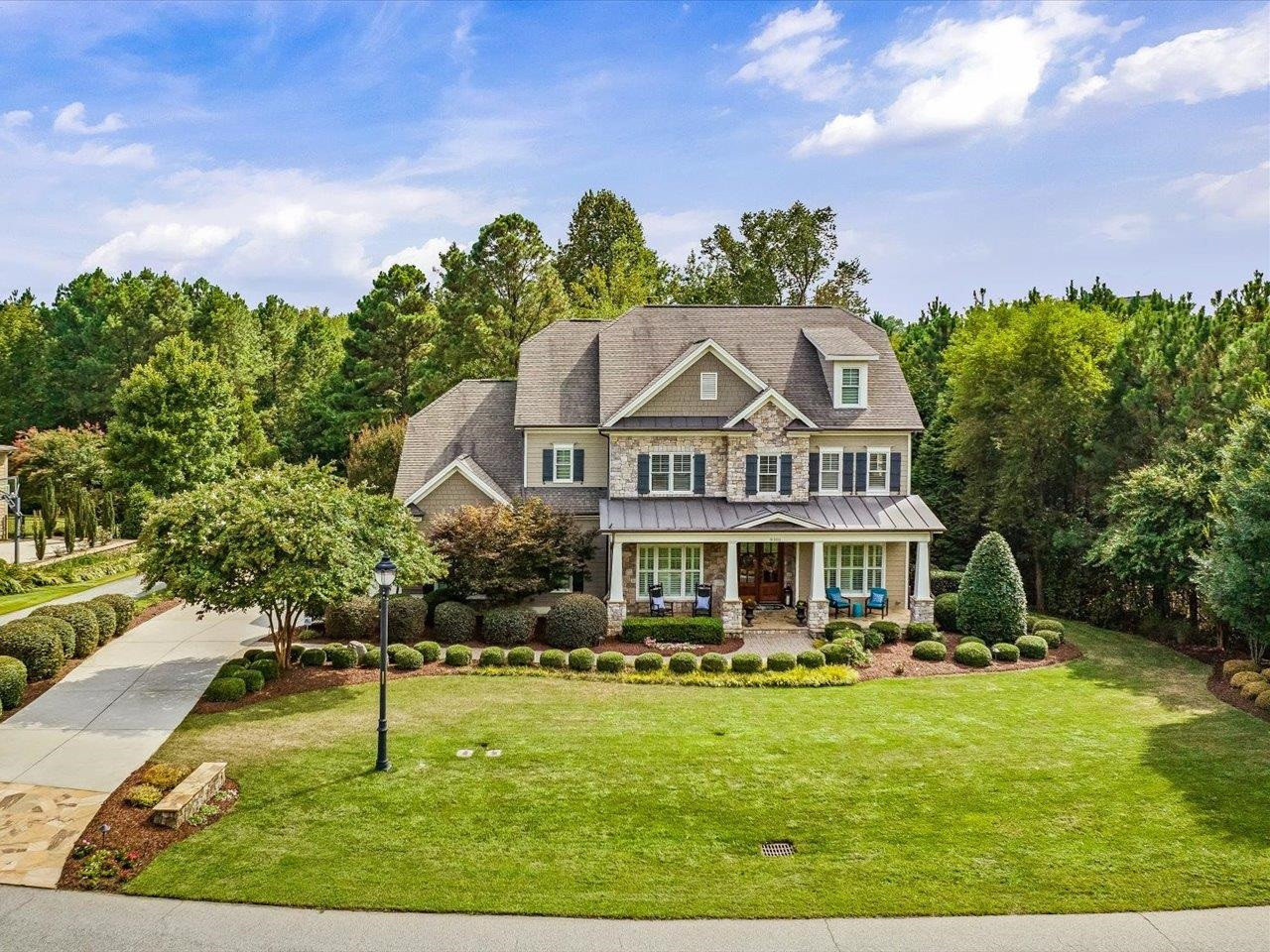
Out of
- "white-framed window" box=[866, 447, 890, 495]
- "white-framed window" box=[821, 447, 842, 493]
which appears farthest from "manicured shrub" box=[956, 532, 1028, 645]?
"white-framed window" box=[821, 447, 842, 493]

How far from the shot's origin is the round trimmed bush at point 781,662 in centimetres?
2400

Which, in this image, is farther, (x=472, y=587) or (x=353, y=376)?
(x=353, y=376)

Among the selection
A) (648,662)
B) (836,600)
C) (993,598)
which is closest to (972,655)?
(993,598)

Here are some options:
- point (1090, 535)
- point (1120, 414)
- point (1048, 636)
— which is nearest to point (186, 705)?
point (1048, 636)

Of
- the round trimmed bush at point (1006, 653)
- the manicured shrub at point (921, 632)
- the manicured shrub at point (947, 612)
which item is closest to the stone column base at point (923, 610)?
the manicured shrub at point (947, 612)

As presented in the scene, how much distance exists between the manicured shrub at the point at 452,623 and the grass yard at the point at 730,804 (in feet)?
13.4

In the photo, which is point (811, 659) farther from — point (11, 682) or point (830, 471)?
point (11, 682)

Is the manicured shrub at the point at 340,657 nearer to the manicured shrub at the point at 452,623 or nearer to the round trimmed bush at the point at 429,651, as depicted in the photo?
the round trimmed bush at the point at 429,651

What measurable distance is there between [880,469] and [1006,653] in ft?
25.6

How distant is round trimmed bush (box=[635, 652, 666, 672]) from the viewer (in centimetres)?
2394

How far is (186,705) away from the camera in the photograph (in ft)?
65.5

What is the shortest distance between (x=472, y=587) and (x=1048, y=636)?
17.3 metres

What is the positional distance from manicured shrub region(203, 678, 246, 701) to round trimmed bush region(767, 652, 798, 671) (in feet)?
42.5

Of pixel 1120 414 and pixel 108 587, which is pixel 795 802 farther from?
pixel 108 587
